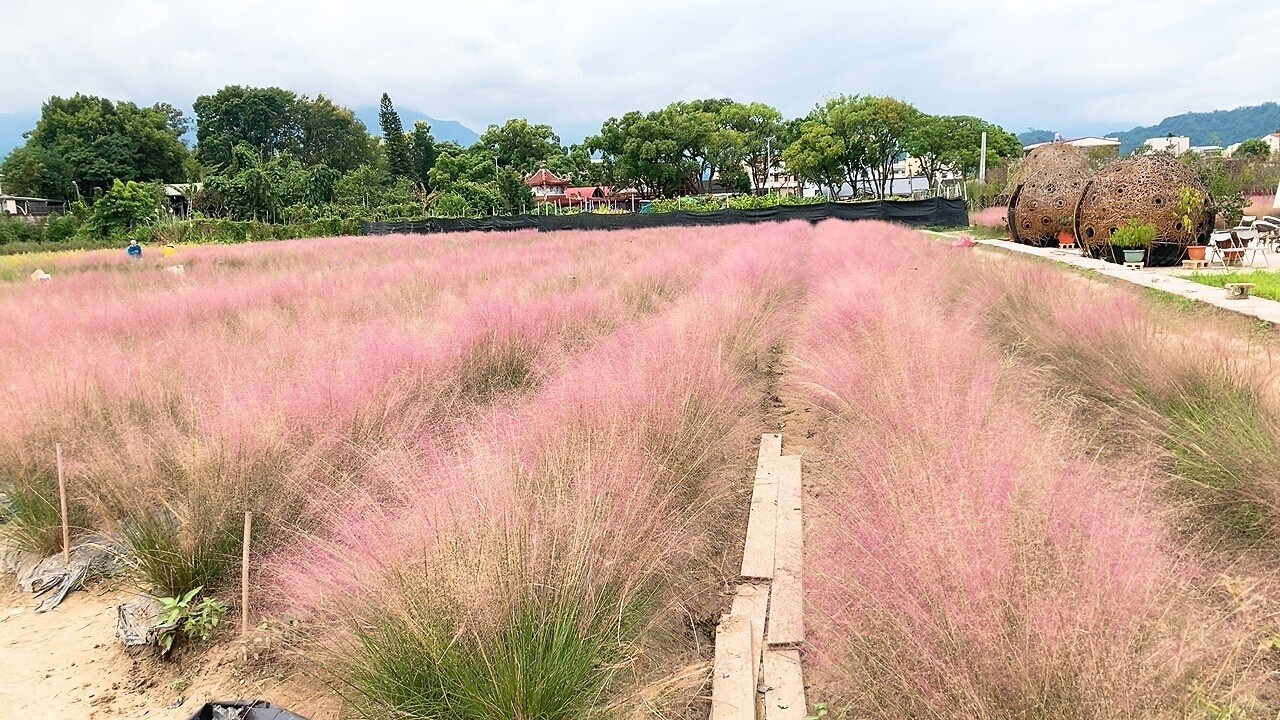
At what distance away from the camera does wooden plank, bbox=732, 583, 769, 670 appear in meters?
2.14

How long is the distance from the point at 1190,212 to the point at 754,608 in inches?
461

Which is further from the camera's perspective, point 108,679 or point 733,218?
point 733,218

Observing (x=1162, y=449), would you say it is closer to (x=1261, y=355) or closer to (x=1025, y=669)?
(x=1261, y=355)

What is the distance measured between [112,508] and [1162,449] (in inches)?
171

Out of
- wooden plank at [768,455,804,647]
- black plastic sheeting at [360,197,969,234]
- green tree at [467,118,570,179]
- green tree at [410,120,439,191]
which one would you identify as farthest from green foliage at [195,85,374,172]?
wooden plank at [768,455,804,647]

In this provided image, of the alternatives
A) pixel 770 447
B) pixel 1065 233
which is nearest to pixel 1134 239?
pixel 1065 233

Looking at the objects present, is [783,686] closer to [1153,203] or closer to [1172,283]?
[1172,283]

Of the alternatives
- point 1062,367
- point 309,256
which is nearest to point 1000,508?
point 1062,367

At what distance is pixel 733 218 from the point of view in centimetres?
2528

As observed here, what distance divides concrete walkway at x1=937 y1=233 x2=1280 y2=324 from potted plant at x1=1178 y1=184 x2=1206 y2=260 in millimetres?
394

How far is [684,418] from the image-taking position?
302 cm

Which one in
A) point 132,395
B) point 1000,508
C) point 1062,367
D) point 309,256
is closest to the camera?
point 1000,508

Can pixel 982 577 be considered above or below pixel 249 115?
below

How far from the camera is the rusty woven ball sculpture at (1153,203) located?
1043 cm
